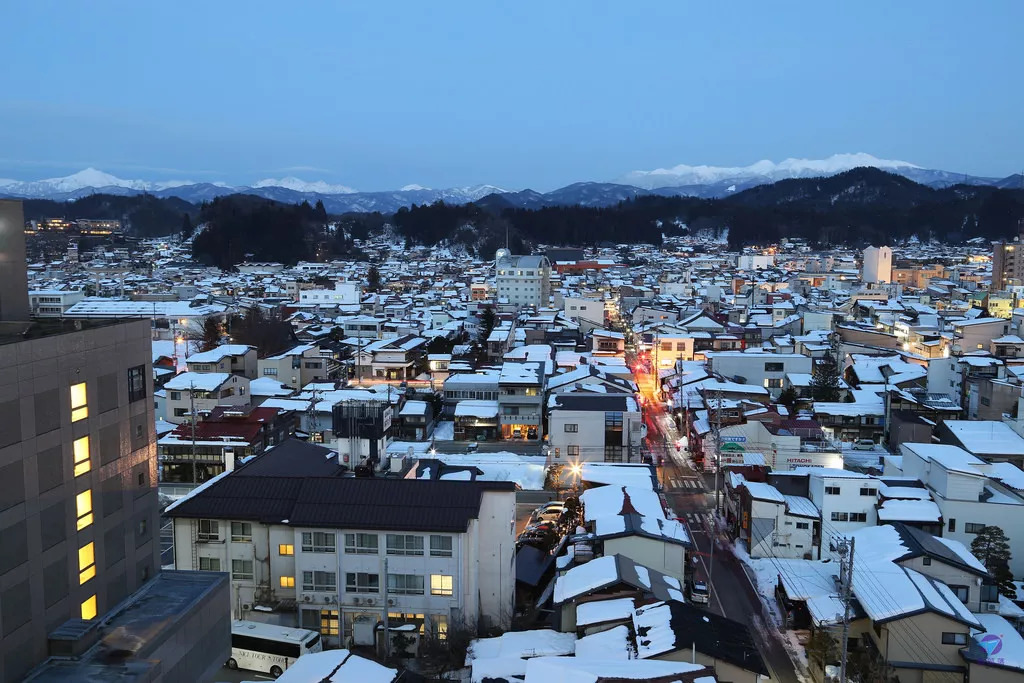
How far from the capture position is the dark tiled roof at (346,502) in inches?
287

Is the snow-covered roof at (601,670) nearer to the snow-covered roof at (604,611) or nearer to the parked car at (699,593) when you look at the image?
the snow-covered roof at (604,611)

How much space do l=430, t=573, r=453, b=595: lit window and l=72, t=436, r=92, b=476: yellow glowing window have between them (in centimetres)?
372

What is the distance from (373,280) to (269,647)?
3750cm

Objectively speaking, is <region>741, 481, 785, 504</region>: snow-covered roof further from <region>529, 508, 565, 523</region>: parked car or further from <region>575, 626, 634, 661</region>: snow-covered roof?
<region>575, 626, 634, 661</region>: snow-covered roof

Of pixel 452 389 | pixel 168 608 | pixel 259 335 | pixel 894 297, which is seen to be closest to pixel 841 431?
pixel 452 389

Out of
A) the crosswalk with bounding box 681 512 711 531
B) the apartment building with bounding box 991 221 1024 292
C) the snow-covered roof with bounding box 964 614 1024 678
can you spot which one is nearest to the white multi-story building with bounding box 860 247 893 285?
the apartment building with bounding box 991 221 1024 292

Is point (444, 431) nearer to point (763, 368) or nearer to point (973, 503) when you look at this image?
point (763, 368)

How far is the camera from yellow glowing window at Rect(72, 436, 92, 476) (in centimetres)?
426

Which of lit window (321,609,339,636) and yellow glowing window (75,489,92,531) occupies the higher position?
yellow glowing window (75,489,92,531)

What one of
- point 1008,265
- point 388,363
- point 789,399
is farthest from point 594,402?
point 1008,265

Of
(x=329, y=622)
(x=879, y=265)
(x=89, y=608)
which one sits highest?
(x=879, y=265)

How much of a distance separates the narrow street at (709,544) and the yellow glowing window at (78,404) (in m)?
5.82

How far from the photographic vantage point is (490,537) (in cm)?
778

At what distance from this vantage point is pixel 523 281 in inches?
1374
